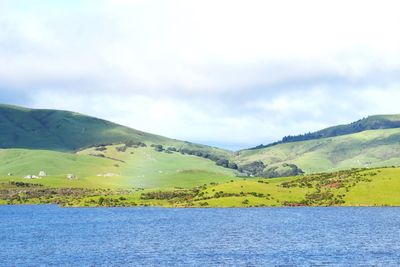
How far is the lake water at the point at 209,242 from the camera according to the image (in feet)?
355

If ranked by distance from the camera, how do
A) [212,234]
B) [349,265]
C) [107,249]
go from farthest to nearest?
[212,234], [107,249], [349,265]

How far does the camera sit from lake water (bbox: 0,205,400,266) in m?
108

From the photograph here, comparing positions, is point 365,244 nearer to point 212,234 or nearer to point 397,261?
point 397,261

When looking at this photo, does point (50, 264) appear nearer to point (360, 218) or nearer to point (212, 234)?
point (212, 234)

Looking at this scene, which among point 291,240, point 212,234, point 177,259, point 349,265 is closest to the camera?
point 349,265

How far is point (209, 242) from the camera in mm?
133750

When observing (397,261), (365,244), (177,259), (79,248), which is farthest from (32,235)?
(397,261)

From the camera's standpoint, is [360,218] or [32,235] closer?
[32,235]

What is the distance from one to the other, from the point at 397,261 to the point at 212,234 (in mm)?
54303

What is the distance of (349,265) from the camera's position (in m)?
101

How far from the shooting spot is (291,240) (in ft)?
444

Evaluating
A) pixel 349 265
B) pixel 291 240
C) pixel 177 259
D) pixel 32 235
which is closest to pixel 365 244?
pixel 291 240

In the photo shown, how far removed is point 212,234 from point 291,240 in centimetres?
2210

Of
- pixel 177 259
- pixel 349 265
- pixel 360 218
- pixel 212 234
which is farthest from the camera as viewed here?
pixel 360 218
